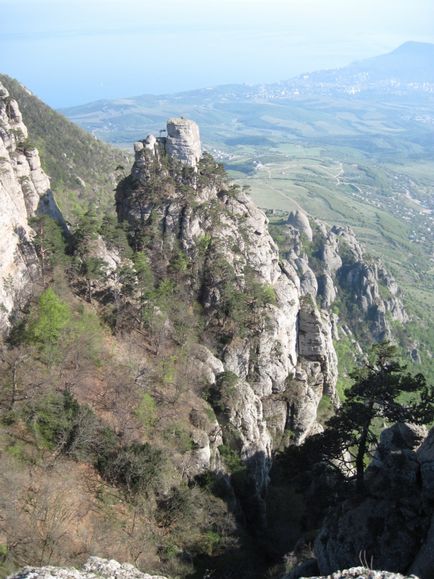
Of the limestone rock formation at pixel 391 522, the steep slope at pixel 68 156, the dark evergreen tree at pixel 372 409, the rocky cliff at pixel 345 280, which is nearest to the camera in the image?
the limestone rock formation at pixel 391 522

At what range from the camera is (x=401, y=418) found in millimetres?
27484

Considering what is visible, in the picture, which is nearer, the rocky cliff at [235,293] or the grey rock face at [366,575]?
the grey rock face at [366,575]

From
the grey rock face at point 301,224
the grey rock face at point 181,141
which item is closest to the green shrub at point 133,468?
the grey rock face at point 181,141

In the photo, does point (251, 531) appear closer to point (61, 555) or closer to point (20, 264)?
point (61, 555)

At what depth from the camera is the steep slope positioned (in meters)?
117

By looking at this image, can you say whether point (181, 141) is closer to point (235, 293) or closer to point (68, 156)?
point (235, 293)

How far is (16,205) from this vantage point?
131 feet

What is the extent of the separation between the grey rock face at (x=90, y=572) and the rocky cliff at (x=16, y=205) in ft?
68.3

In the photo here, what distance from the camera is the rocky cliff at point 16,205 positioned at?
35500mm

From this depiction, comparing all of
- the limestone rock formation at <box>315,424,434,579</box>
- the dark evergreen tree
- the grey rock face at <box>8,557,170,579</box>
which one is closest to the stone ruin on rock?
the dark evergreen tree

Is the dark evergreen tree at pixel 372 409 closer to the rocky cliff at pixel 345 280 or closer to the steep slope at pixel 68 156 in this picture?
the steep slope at pixel 68 156

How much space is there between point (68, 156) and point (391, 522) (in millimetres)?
131808

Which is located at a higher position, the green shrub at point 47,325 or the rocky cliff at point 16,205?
the rocky cliff at point 16,205

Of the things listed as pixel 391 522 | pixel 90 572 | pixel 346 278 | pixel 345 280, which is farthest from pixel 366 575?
pixel 346 278
